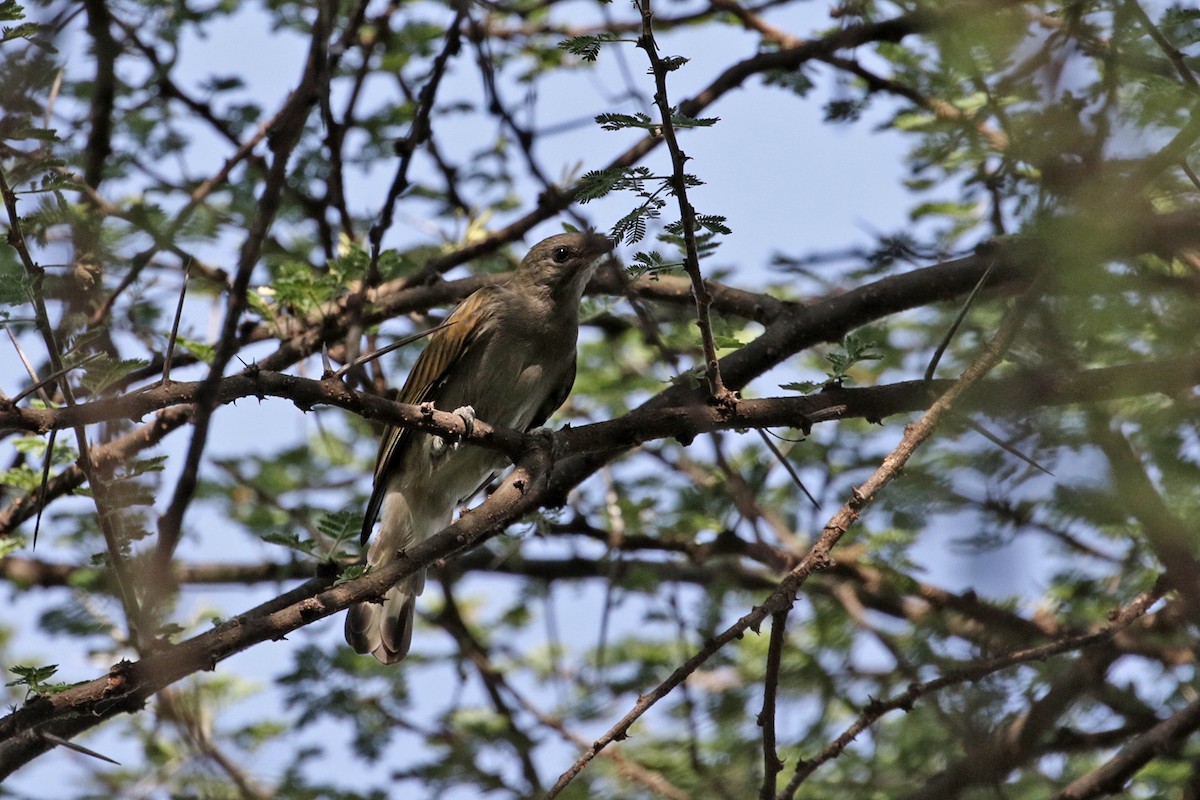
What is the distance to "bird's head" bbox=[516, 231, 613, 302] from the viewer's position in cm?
623

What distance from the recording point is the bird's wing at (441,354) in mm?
6078

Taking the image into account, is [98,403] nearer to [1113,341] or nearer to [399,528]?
[1113,341]

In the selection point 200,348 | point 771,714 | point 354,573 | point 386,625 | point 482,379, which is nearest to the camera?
point 771,714

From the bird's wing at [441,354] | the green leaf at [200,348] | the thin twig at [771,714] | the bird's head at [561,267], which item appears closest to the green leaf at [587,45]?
the thin twig at [771,714]

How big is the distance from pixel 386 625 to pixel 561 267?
6.82 ft

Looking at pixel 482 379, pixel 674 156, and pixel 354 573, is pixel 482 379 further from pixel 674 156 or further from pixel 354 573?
pixel 674 156

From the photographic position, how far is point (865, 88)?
6406 mm

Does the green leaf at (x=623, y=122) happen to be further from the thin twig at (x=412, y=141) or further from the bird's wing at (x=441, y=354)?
the bird's wing at (x=441, y=354)

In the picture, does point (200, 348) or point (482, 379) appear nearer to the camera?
point (200, 348)

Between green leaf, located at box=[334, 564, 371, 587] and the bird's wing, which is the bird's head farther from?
green leaf, located at box=[334, 564, 371, 587]

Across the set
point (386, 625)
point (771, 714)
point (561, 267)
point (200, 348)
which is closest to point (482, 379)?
point (561, 267)

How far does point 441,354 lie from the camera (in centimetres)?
623

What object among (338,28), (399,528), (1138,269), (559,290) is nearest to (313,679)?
(399,528)

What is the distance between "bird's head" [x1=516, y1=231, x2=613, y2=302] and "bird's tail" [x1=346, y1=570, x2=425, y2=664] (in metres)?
1.66
